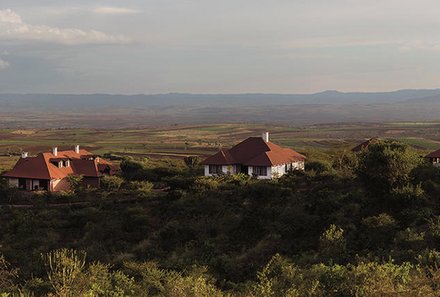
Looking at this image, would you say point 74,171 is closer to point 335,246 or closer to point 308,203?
point 308,203

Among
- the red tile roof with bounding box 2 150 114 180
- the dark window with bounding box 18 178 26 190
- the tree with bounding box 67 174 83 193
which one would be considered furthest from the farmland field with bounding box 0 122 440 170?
the tree with bounding box 67 174 83 193

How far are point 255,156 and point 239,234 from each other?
17492 mm

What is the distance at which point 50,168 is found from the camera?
5225cm

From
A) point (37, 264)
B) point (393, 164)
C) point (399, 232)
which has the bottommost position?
point (37, 264)

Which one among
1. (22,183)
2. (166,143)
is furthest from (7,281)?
(166,143)

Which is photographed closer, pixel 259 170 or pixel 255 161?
pixel 259 170

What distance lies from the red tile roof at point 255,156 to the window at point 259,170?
513 mm

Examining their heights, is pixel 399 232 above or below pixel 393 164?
below

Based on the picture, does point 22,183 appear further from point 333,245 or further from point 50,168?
point 333,245

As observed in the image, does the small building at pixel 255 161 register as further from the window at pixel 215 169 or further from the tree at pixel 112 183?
the tree at pixel 112 183

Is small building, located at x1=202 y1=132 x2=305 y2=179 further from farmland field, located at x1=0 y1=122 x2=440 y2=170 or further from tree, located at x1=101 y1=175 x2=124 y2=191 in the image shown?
farmland field, located at x1=0 y1=122 x2=440 y2=170

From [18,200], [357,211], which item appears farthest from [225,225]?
[18,200]

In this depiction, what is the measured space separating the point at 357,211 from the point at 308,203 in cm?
437

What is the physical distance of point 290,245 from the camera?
31812 mm
